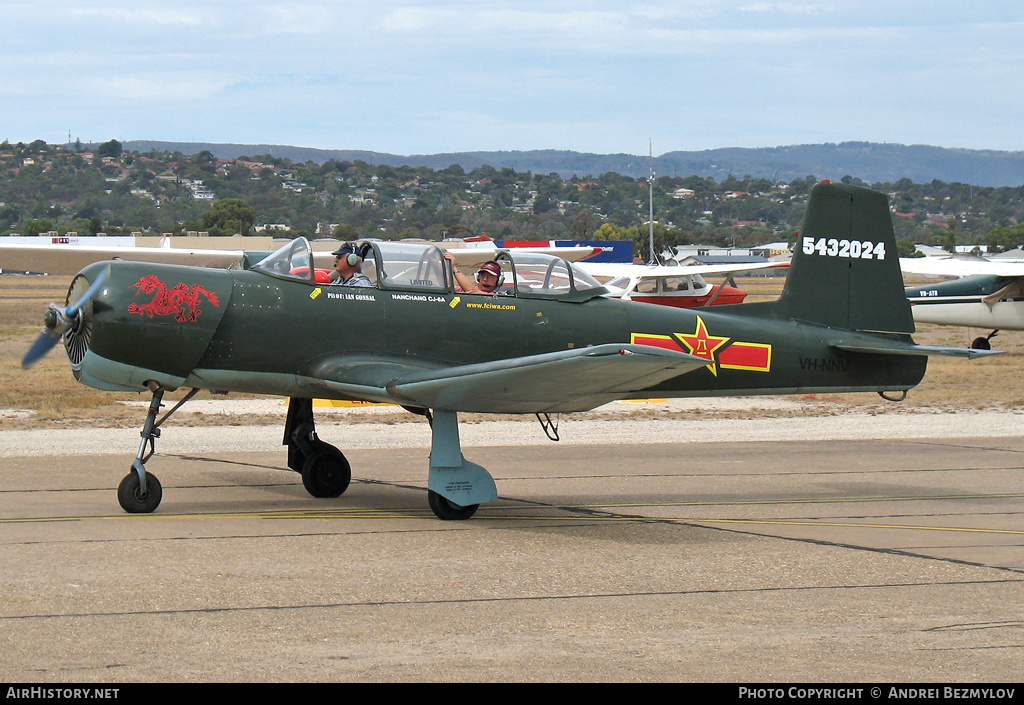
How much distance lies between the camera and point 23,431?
1427cm

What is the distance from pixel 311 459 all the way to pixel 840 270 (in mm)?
5458

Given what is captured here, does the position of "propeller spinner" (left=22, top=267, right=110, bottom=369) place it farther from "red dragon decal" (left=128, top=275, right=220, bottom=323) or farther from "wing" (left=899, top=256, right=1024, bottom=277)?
"wing" (left=899, top=256, right=1024, bottom=277)

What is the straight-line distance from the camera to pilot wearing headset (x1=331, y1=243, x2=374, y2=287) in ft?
30.7

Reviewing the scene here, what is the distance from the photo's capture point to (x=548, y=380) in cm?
813

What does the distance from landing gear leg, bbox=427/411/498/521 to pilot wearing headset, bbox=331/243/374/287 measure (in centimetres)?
137

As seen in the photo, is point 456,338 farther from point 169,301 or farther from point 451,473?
point 169,301

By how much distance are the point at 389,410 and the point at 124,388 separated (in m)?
9.02

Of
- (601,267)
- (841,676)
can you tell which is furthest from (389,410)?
(601,267)

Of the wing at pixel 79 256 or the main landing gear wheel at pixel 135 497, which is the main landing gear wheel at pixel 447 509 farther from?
the wing at pixel 79 256

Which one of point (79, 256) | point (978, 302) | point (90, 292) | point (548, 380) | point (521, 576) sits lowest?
point (978, 302)

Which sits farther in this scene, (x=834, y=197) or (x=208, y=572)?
(x=834, y=197)

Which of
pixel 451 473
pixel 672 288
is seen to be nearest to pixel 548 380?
pixel 451 473
